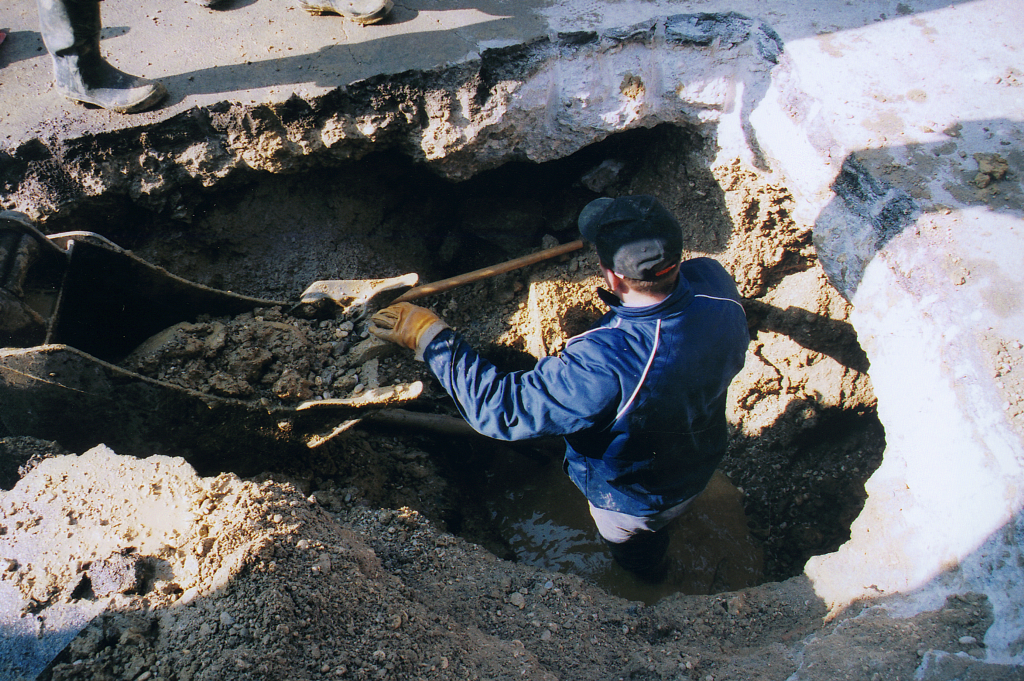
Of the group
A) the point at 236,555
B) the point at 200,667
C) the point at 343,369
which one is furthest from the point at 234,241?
the point at 200,667

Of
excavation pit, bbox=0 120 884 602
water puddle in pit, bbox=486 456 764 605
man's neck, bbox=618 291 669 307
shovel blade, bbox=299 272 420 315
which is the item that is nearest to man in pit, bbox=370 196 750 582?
man's neck, bbox=618 291 669 307

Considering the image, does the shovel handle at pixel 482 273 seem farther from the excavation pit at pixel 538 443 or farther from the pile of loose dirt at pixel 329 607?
the pile of loose dirt at pixel 329 607

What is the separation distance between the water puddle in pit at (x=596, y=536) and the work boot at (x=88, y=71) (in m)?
2.25

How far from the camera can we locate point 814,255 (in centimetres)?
265

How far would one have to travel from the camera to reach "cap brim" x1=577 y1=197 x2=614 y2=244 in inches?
74.4

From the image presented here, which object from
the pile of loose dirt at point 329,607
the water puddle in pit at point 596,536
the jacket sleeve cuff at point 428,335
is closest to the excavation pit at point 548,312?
A: the water puddle in pit at point 596,536

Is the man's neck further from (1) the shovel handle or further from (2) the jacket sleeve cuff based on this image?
(1) the shovel handle

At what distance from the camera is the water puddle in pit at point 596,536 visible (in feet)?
9.11

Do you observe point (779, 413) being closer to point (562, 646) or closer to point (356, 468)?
point (562, 646)

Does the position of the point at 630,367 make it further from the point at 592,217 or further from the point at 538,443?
the point at 538,443

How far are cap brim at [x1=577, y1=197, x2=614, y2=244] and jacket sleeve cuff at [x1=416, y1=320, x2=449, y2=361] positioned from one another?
0.58 meters

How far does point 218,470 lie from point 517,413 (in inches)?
44.9

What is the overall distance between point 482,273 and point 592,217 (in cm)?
87

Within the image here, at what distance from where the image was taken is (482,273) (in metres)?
2.69
